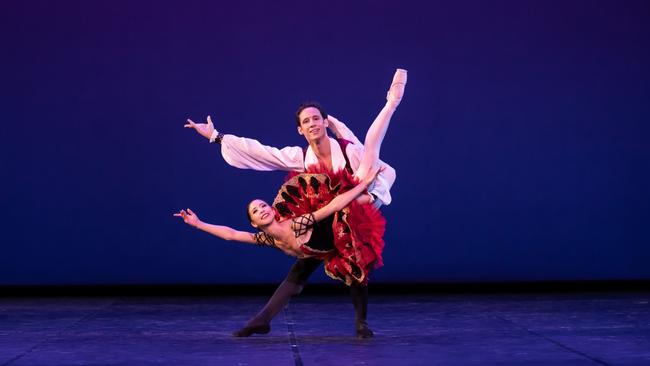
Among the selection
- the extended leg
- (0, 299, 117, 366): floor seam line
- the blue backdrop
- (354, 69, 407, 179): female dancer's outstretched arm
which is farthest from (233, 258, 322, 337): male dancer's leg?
the blue backdrop

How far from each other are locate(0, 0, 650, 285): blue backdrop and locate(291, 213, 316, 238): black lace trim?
240 centimetres

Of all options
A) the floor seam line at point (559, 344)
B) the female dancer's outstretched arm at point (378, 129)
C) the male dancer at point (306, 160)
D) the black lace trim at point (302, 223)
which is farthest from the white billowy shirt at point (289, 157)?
the floor seam line at point (559, 344)

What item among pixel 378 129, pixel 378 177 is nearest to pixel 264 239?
pixel 378 177

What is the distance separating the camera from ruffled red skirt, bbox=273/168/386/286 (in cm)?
419

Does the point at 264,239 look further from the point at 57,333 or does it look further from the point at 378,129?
the point at 57,333

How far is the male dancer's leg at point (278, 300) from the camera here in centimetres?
426

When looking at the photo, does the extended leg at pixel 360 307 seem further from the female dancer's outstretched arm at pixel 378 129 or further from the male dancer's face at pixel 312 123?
the male dancer's face at pixel 312 123

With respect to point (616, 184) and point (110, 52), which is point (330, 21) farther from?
point (616, 184)

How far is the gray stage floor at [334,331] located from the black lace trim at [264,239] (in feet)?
1.31

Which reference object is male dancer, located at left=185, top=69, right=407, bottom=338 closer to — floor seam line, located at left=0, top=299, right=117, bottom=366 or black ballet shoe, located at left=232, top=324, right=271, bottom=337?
black ballet shoe, located at left=232, top=324, right=271, bottom=337

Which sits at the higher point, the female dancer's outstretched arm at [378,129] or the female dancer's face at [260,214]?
the female dancer's outstretched arm at [378,129]

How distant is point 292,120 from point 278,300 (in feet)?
7.96

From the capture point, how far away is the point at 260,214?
414cm

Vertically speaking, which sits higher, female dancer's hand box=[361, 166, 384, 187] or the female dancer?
female dancer's hand box=[361, 166, 384, 187]
